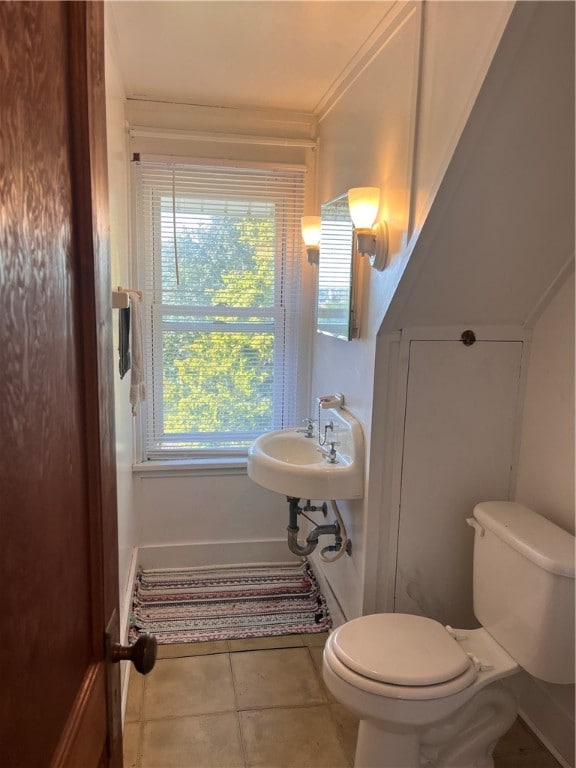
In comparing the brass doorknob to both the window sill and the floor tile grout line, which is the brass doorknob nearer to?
the floor tile grout line

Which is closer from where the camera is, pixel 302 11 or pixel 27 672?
pixel 27 672

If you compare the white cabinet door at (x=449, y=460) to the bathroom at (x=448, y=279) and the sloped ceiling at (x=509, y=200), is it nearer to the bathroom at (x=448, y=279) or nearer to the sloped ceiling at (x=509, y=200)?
the bathroom at (x=448, y=279)

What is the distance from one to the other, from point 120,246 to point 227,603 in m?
1.74

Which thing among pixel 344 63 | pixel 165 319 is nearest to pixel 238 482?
pixel 165 319

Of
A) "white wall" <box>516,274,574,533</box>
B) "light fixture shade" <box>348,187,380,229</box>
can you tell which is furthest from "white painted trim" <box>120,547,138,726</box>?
"light fixture shade" <box>348,187,380,229</box>

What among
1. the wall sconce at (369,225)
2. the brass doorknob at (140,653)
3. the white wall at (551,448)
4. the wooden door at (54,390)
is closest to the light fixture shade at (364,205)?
the wall sconce at (369,225)

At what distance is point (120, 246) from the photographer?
2.14 m

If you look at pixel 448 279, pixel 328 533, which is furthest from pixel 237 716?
pixel 448 279

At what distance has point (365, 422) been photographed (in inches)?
79.3

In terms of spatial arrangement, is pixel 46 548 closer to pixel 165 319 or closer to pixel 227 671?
pixel 227 671

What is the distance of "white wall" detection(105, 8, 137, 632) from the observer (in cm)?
187

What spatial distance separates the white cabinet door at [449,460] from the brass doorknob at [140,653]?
1.27m

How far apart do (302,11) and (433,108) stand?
62 cm

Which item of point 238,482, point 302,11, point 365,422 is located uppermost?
point 302,11
